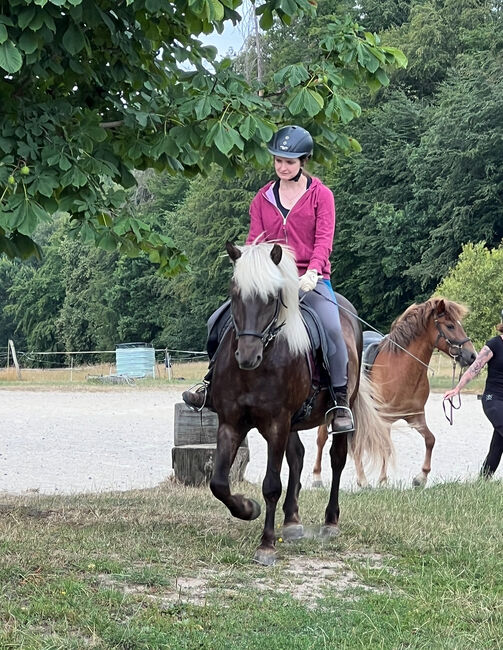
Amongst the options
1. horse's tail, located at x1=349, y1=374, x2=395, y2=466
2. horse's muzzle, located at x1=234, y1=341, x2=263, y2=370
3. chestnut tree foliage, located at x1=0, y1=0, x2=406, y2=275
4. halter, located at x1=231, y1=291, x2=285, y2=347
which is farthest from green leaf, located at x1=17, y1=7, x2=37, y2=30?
horse's tail, located at x1=349, y1=374, x2=395, y2=466

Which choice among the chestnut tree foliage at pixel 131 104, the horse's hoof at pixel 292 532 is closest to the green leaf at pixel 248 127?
the chestnut tree foliage at pixel 131 104

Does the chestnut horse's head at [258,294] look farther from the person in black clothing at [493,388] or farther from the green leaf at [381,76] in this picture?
the person in black clothing at [493,388]

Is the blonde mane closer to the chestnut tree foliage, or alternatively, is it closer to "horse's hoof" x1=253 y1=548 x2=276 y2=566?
the chestnut tree foliage

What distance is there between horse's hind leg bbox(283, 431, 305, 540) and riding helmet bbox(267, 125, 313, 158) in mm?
2490

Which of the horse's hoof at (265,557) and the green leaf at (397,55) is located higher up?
the green leaf at (397,55)

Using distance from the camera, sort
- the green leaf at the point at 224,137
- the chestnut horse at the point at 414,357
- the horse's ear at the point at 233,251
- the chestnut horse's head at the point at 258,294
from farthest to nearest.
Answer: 1. the chestnut horse at the point at 414,357
2. the horse's ear at the point at 233,251
3. the chestnut horse's head at the point at 258,294
4. the green leaf at the point at 224,137

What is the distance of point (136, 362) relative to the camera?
43.2 meters

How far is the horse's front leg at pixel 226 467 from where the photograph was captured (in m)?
6.68

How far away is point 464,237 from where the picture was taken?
4734 centimetres

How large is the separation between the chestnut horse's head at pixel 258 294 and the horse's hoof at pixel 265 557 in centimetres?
125

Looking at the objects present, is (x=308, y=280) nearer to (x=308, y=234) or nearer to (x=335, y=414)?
(x=308, y=234)

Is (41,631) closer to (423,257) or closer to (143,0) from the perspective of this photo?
(143,0)

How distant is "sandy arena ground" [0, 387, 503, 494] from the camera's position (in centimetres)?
1309

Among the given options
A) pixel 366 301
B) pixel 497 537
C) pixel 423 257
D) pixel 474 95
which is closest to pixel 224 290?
pixel 366 301
